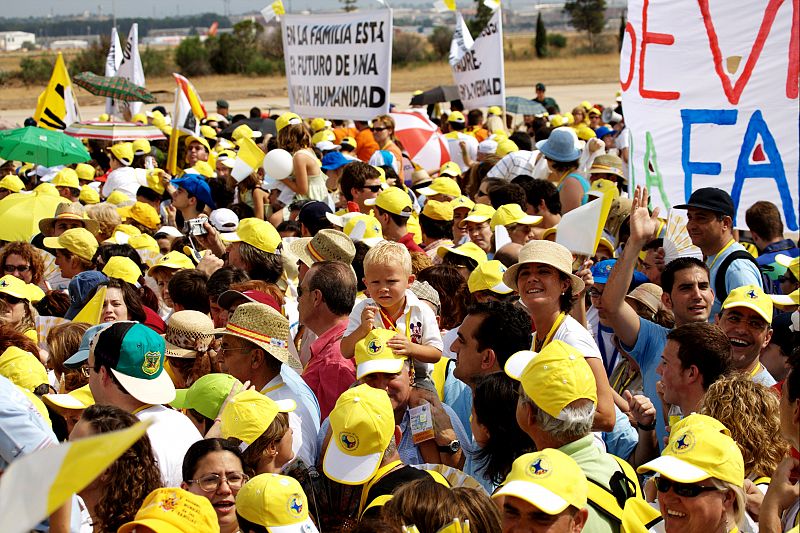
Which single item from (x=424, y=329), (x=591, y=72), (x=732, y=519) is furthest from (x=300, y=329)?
(x=591, y=72)

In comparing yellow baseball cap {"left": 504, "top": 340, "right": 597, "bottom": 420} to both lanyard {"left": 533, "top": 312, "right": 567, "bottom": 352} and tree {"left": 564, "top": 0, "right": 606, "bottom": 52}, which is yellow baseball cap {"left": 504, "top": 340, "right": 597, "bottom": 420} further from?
tree {"left": 564, "top": 0, "right": 606, "bottom": 52}

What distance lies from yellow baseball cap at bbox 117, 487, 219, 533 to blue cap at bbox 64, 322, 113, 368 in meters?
1.62

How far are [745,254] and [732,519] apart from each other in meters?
2.83

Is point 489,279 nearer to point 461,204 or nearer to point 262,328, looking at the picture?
point 262,328

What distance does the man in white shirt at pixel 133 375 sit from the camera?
4.17m

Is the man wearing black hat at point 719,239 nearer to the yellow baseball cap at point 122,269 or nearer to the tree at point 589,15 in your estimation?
the yellow baseball cap at point 122,269

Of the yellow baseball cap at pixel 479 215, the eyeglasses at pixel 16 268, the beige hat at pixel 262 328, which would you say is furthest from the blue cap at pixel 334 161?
the beige hat at pixel 262 328

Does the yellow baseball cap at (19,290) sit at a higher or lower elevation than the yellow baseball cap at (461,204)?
lower

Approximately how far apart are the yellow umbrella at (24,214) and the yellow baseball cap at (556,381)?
5989mm

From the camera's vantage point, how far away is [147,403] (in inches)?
166

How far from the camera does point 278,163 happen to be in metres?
9.07

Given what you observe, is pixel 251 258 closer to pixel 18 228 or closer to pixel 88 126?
pixel 18 228

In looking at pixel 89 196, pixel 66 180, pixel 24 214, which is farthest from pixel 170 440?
pixel 66 180

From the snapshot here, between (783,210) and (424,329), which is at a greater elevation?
(783,210)
